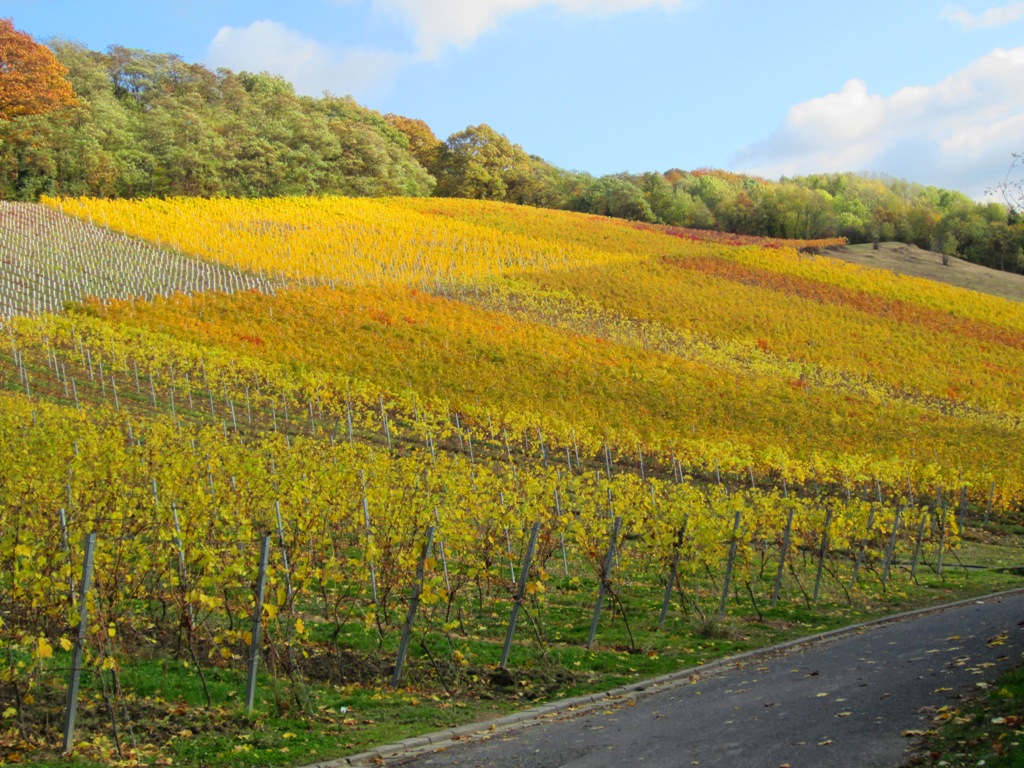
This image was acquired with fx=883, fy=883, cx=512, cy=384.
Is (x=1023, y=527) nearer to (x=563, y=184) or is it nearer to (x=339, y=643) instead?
(x=339, y=643)

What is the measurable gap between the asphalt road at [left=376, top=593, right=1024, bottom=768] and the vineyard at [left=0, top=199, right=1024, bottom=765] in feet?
3.98

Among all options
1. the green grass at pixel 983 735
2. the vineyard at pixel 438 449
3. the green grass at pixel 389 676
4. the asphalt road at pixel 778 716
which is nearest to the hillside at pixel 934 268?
the vineyard at pixel 438 449

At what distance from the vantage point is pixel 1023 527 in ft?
90.9

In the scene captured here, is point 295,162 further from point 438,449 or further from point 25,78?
point 438,449

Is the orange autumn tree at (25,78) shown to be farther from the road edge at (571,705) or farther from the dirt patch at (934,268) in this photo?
the road edge at (571,705)

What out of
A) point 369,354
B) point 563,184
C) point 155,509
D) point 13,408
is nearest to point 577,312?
point 369,354

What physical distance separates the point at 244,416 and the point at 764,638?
61.4 ft

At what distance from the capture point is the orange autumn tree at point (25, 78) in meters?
62.3

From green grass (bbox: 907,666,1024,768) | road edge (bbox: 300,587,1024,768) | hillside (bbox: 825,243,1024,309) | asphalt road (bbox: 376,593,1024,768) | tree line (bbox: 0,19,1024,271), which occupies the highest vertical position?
tree line (bbox: 0,19,1024,271)

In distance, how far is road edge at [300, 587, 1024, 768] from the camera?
781cm

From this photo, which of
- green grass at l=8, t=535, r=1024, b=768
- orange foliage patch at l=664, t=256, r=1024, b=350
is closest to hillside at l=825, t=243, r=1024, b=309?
orange foliage patch at l=664, t=256, r=1024, b=350

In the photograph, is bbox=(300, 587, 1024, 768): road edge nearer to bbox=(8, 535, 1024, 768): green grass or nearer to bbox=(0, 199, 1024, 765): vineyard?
bbox=(8, 535, 1024, 768): green grass

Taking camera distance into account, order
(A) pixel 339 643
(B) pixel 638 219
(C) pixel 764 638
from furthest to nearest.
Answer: (B) pixel 638 219 → (C) pixel 764 638 → (A) pixel 339 643

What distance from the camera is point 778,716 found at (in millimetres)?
8305
